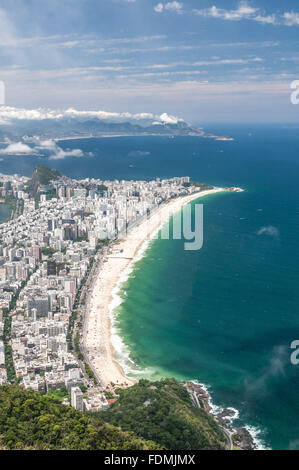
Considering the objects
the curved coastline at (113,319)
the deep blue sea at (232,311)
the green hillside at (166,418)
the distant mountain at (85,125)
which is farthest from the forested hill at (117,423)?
the distant mountain at (85,125)

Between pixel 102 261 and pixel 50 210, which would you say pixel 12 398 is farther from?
pixel 50 210

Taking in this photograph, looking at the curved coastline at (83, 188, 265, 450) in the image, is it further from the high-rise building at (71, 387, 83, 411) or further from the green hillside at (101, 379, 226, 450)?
the high-rise building at (71, 387, 83, 411)

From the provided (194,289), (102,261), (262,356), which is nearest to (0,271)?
(102,261)

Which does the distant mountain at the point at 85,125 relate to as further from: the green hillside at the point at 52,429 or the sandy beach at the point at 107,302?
the green hillside at the point at 52,429

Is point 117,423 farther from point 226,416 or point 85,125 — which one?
point 85,125

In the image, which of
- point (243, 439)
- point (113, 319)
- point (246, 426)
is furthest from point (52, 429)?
point (113, 319)
